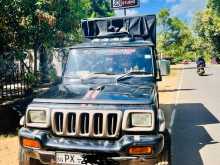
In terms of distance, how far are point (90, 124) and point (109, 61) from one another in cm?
248

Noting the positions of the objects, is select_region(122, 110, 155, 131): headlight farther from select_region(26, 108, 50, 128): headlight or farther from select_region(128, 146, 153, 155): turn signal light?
select_region(26, 108, 50, 128): headlight

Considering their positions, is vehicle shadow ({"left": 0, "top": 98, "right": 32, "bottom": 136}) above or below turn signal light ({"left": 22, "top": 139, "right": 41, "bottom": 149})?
below

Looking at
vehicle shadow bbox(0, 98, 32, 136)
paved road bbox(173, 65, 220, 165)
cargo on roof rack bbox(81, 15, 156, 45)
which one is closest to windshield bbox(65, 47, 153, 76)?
paved road bbox(173, 65, 220, 165)

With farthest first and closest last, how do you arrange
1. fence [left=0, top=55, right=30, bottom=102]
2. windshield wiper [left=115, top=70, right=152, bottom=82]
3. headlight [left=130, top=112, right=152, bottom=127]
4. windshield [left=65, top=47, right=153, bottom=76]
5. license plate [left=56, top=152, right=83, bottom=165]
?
fence [left=0, top=55, right=30, bottom=102] < windshield [left=65, top=47, right=153, bottom=76] < windshield wiper [left=115, top=70, right=152, bottom=82] < headlight [left=130, top=112, right=152, bottom=127] < license plate [left=56, top=152, right=83, bottom=165]

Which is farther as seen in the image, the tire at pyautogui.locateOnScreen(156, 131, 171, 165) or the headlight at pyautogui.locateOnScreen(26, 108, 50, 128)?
the headlight at pyautogui.locateOnScreen(26, 108, 50, 128)

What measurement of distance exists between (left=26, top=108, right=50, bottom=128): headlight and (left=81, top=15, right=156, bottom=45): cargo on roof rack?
5.66 meters

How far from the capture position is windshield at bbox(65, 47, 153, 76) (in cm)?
763

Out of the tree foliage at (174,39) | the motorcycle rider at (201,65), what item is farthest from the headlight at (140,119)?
the tree foliage at (174,39)

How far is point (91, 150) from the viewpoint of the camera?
5383mm

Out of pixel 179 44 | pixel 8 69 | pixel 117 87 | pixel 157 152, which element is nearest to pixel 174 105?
pixel 8 69

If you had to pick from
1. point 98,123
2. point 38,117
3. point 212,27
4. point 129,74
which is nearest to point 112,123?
point 98,123

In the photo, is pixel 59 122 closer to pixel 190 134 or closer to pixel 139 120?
pixel 139 120

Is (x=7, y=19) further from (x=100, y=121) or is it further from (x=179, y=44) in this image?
(x=179, y=44)

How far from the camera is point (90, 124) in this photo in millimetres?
5496
